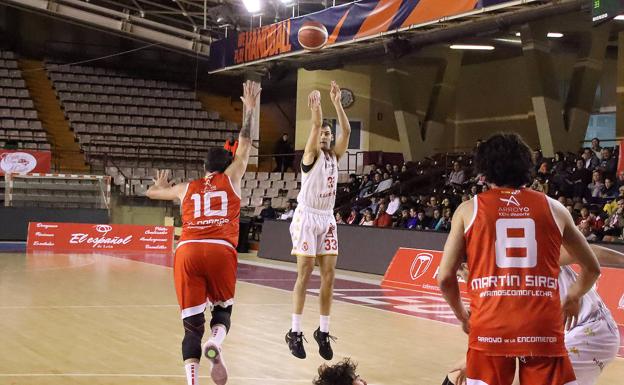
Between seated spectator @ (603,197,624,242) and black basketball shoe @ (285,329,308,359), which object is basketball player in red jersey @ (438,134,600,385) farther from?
seated spectator @ (603,197,624,242)

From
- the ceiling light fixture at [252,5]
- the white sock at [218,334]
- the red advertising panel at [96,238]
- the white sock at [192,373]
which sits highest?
the ceiling light fixture at [252,5]

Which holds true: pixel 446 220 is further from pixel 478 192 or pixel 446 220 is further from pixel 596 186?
pixel 596 186

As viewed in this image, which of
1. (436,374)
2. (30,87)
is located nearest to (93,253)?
(30,87)

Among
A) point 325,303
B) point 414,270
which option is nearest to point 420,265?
point 414,270

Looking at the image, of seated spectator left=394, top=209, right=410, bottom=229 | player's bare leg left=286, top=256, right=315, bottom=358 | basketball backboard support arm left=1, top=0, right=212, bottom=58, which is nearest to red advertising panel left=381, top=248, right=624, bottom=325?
seated spectator left=394, top=209, right=410, bottom=229

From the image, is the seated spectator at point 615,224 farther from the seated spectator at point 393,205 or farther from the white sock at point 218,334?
the white sock at point 218,334

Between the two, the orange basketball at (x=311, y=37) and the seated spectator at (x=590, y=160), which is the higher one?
the orange basketball at (x=311, y=37)

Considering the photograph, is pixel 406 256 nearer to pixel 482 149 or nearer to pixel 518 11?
pixel 518 11

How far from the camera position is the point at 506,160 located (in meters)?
3.78

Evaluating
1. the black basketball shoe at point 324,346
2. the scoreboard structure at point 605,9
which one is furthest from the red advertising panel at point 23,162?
the black basketball shoe at point 324,346

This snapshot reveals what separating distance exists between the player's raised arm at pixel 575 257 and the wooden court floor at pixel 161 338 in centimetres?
342

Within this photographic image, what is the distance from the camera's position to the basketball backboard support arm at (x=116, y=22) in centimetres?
2981

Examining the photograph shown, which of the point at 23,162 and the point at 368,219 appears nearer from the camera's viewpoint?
the point at 368,219

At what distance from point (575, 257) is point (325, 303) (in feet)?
15.1
